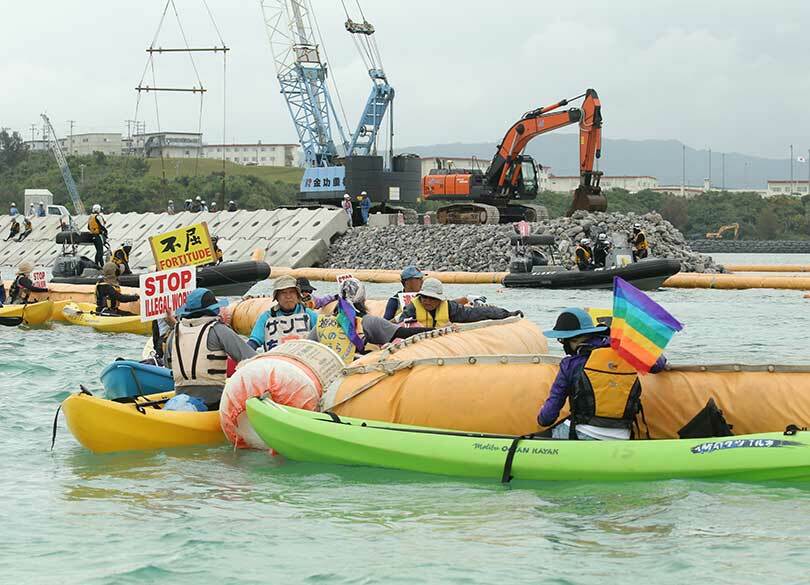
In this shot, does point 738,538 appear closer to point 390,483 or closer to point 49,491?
point 390,483

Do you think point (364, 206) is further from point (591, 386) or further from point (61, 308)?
point (591, 386)

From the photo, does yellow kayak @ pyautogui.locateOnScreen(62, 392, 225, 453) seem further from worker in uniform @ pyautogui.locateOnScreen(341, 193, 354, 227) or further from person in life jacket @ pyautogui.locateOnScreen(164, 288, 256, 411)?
worker in uniform @ pyautogui.locateOnScreen(341, 193, 354, 227)

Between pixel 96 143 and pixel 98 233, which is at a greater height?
pixel 96 143

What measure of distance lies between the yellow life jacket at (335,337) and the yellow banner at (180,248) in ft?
11.6

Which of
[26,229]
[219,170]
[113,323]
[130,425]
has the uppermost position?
[219,170]

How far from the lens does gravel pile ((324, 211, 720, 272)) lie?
34.7 metres

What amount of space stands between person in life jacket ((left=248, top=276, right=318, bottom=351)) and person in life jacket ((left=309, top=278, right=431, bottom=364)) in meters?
0.14

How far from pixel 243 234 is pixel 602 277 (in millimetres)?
19990

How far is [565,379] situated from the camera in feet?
24.5

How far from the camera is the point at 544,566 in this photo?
5.98 metres

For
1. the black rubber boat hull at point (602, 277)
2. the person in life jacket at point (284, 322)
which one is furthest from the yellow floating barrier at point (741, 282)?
the person in life jacket at point (284, 322)

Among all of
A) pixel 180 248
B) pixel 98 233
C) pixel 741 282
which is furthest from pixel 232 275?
pixel 741 282

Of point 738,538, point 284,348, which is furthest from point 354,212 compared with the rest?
point 738,538

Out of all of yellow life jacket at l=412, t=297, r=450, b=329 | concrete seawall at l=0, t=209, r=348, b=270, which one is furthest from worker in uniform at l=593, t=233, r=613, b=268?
yellow life jacket at l=412, t=297, r=450, b=329
